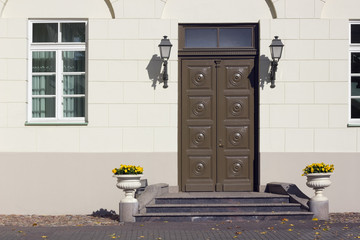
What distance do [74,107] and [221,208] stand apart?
3.53 m

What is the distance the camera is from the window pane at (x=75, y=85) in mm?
12461

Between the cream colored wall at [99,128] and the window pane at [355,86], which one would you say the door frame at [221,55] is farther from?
the window pane at [355,86]

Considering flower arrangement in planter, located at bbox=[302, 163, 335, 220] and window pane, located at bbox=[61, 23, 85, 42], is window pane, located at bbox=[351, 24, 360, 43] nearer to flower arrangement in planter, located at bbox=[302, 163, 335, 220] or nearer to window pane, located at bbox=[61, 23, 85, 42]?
flower arrangement in planter, located at bbox=[302, 163, 335, 220]

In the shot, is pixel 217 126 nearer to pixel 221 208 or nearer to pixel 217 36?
pixel 217 36

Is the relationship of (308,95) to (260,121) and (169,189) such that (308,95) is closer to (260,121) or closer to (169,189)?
(260,121)

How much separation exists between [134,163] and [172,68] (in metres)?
1.93

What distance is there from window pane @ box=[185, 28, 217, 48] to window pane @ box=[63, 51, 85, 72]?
2044 millimetres

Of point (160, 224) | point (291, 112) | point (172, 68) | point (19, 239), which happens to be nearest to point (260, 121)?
point (291, 112)

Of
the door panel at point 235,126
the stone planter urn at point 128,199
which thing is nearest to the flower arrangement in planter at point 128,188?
the stone planter urn at point 128,199

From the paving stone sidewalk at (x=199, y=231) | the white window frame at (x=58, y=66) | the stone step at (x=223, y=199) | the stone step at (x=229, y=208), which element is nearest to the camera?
the paving stone sidewalk at (x=199, y=231)

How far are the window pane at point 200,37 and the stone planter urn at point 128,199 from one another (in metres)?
3.00

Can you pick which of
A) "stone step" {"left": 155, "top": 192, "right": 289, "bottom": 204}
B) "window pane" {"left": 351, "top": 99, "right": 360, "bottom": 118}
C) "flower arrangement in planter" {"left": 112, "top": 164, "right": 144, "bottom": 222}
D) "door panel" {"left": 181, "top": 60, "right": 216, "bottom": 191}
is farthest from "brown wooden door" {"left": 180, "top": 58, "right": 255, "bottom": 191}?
"window pane" {"left": 351, "top": 99, "right": 360, "bottom": 118}

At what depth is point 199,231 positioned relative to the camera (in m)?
9.98

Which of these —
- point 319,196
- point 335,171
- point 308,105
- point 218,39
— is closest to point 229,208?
point 319,196
